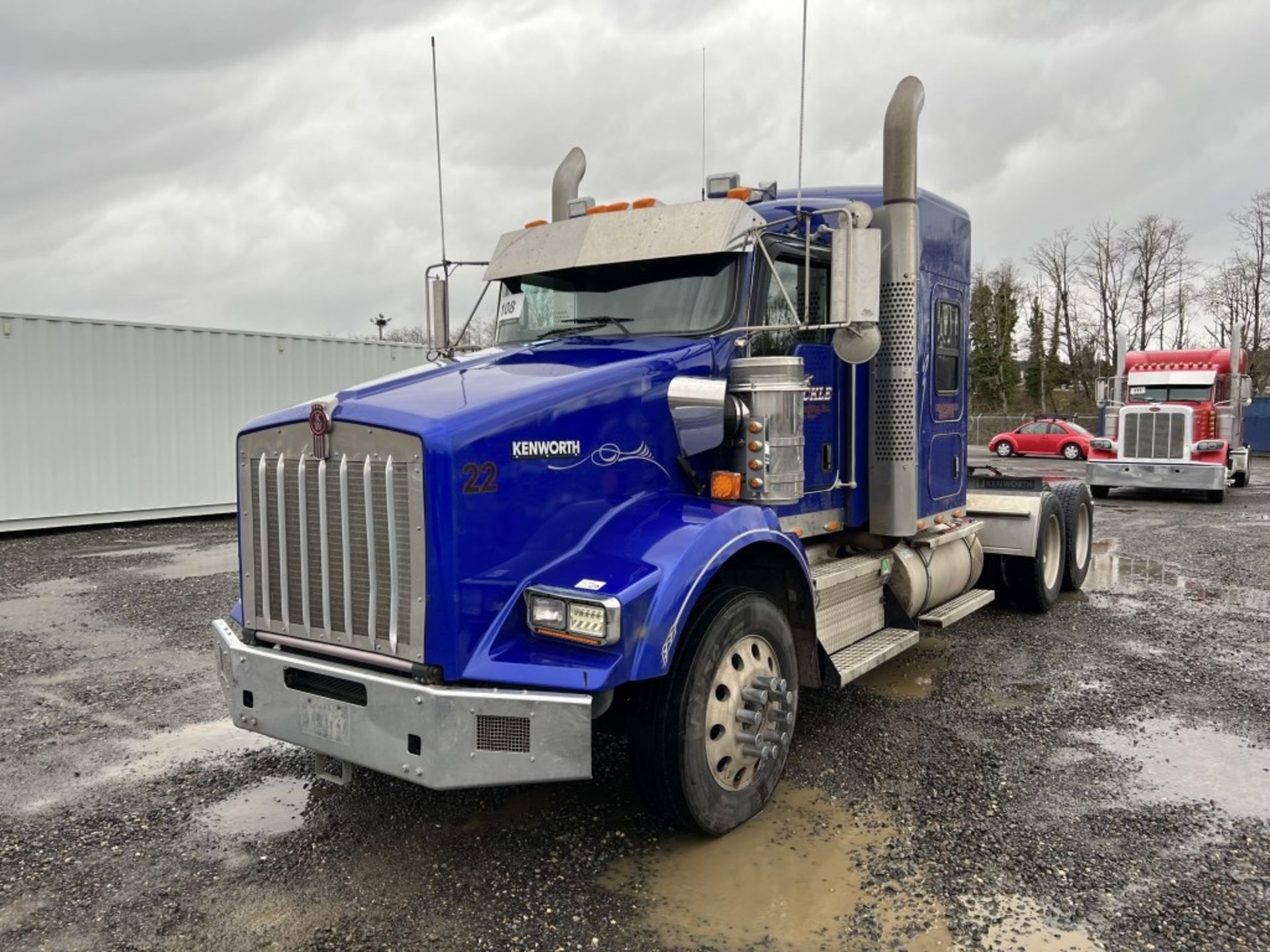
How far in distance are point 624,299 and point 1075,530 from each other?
5.75 meters

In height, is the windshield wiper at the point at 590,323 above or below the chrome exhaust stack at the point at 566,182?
below

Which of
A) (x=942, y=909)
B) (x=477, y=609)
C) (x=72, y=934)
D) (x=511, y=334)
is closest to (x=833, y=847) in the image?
(x=942, y=909)

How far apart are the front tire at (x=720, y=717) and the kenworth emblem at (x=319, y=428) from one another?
4.95 feet

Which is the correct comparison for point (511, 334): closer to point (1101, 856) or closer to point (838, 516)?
point (838, 516)

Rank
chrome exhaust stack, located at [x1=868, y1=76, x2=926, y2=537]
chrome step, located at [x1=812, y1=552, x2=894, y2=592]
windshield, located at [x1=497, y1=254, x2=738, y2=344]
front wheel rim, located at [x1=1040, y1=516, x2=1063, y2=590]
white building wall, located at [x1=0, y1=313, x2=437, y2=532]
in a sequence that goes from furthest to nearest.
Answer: white building wall, located at [x1=0, y1=313, x2=437, y2=532] < front wheel rim, located at [x1=1040, y1=516, x2=1063, y2=590] < chrome exhaust stack, located at [x1=868, y1=76, x2=926, y2=537] < chrome step, located at [x1=812, y1=552, x2=894, y2=592] < windshield, located at [x1=497, y1=254, x2=738, y2=344]

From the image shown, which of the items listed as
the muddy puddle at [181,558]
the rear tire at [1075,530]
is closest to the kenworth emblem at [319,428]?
the rear tire at [1075,530]

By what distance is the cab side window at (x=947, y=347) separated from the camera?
5.98 meters

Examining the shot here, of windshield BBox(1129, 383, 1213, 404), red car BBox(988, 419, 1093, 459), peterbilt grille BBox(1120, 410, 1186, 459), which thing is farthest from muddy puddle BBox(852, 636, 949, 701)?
red car BBox(988, 419, 1093, 459)

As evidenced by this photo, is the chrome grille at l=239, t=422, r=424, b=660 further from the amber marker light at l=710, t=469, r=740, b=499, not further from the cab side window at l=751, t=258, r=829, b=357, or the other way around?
the cab side window at l=751, t=258, r=829, b=357

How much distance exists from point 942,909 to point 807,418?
244 cm

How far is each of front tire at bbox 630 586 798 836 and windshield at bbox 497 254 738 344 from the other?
4.66 ft

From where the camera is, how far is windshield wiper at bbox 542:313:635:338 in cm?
469

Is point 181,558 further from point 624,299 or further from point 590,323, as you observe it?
point 624,299

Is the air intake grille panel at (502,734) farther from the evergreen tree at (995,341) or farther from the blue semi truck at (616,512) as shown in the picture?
the evergreen tree at (995,341)
